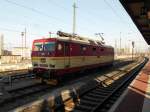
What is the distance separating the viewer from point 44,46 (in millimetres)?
18094

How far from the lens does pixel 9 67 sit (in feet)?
103

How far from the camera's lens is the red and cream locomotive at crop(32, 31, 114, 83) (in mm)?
17203

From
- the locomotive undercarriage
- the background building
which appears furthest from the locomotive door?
the background building

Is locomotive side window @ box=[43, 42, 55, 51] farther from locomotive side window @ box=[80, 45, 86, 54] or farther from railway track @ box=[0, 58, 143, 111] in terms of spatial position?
locomotive side window @ box=[80, 45, 86, 54]

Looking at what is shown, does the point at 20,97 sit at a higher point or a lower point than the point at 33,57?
lower

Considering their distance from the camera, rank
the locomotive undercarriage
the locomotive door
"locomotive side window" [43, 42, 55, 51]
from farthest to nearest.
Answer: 1. the locomotive door
2. "locomotive side window" [43, 42, 55, 51]
3. the locomotive undercarriage

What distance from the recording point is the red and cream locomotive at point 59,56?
17203 mm

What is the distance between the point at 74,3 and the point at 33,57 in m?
18.6

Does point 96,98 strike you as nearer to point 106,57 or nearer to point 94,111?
point 94,111

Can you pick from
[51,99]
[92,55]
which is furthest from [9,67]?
[51,99]

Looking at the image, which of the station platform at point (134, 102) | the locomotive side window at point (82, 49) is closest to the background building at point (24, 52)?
the locomotive side window at point (82, 49)

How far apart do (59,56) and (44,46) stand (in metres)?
1.49

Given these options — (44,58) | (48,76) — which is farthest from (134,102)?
(44,58)

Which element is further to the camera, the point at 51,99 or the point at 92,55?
the point at 92,55
